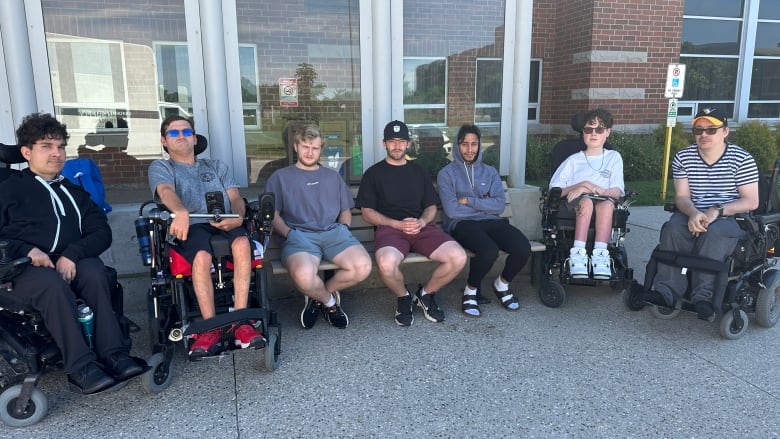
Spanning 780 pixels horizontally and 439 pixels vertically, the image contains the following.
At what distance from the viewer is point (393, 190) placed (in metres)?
4.04

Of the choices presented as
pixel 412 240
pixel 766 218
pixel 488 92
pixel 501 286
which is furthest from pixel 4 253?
pixel 766 218

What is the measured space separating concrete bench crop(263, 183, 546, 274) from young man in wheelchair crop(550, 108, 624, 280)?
13.3 inches

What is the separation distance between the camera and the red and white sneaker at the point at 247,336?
2873 millimetres

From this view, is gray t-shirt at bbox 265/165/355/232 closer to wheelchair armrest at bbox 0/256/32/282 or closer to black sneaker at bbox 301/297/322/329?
black sneaker at bbox 301/297/322/329

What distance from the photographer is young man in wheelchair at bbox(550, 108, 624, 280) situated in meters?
3.90

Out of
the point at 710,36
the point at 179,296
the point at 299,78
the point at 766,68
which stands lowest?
the point at 179,296

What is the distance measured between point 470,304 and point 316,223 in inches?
49.2

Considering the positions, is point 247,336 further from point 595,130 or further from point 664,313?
point 595,130

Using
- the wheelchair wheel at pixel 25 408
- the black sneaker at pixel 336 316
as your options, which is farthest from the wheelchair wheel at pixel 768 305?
the wheelchair wheel at pixel 25 408

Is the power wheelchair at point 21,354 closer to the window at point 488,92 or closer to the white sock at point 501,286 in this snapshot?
the white sock at point 501,286

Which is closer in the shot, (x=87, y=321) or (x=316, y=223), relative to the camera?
(x=87, y=321)

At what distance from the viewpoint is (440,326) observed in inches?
147

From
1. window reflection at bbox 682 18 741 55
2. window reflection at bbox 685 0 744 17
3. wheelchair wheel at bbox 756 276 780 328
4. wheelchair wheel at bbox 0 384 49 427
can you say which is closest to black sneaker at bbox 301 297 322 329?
wheelchair wheel at bbox 0 384 49 427

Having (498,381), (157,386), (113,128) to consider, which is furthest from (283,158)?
(498,381)
